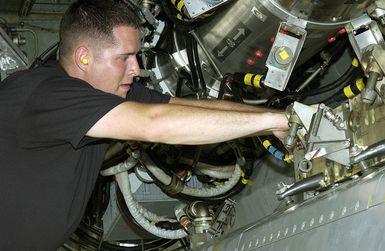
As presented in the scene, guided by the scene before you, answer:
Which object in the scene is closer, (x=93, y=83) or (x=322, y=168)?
(x=322, y=168)

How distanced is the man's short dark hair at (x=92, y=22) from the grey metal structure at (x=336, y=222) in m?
0.96

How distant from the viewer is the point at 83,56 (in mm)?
2545

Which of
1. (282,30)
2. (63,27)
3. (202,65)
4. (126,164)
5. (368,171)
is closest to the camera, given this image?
(368,171)

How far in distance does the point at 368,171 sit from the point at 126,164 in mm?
1895

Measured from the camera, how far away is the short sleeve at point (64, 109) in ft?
6.81

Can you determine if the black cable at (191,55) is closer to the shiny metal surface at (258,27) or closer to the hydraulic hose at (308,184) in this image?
the shiny metal surface at (258,27)

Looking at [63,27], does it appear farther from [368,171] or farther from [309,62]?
[368,171]

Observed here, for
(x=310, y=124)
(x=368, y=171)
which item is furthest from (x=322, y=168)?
(x=368, y=171)

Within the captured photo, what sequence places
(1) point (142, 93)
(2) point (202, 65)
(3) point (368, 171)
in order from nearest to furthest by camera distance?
(3) point (368, 171) < (1) point (142, 93) < (2) point (202, 65)

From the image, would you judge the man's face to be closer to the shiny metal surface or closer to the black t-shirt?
the black t-shirt

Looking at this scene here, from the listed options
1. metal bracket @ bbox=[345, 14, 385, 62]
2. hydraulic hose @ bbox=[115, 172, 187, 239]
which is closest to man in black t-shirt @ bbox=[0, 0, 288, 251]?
metal bracket @ bbox=[345, 14, 385, 62]

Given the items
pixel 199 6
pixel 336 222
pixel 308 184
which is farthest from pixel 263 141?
pixel 336 222

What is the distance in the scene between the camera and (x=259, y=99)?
300 centimetres

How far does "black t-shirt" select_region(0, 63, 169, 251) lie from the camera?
214 centimetres
